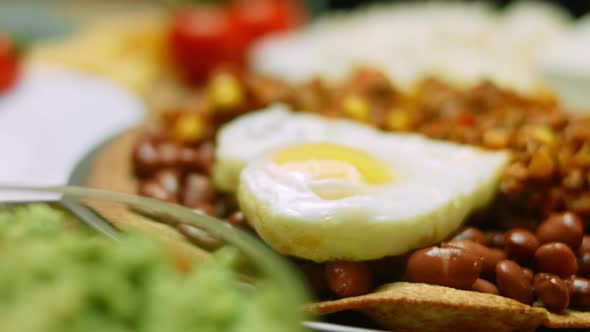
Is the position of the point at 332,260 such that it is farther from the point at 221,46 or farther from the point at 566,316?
the point at 221,46

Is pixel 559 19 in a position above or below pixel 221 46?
above

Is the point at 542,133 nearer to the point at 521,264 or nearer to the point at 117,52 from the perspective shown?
the point at 521,264

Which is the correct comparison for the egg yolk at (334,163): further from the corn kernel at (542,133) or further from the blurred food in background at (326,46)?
the blurred food in background at (326,46)

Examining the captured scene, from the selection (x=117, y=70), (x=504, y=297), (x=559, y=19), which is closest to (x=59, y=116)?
(x=117, y=70)

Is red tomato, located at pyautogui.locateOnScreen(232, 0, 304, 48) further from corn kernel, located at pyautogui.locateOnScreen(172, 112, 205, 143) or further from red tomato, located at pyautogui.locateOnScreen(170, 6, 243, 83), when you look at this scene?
corn kernel, located at pyautogui.locateOnScreen(172, 112, 205, 143)

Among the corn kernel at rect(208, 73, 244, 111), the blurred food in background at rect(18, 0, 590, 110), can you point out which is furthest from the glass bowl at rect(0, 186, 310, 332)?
the blurred food in background at rect(18, 0, 590, 110)

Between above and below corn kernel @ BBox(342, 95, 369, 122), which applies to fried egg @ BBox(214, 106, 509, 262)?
below

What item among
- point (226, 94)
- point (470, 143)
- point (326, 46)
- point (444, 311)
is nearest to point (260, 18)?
point (326, 46)
